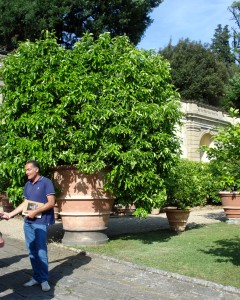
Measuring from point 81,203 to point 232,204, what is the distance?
6.24 m

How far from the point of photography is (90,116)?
26.4 ft

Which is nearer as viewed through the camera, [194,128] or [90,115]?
[90,115]

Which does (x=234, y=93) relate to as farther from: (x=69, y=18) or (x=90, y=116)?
(x=69, y=18)

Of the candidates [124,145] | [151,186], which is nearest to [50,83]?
[124,145]

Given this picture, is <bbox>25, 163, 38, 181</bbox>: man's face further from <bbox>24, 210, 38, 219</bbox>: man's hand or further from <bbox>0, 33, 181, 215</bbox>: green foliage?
<bbox>0, 33, 181, 215</bbox>: green foliage

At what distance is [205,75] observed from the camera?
45750mm

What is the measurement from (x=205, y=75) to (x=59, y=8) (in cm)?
2071

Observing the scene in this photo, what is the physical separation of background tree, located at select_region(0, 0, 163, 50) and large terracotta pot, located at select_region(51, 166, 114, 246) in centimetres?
2237

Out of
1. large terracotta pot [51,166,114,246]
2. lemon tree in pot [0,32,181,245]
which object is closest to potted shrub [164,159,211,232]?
lemon tree in pot [0,32,181,245]

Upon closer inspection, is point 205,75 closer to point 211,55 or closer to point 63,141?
point 211,55

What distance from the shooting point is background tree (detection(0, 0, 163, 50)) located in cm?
2944

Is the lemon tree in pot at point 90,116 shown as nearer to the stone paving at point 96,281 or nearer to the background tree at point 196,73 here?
the stone paving at point 96,281

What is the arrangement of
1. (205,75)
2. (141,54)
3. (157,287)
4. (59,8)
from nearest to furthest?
(157,287), (141,54), (59,8), (205,75)

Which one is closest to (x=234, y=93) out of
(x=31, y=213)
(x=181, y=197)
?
(x=181, y=197)
